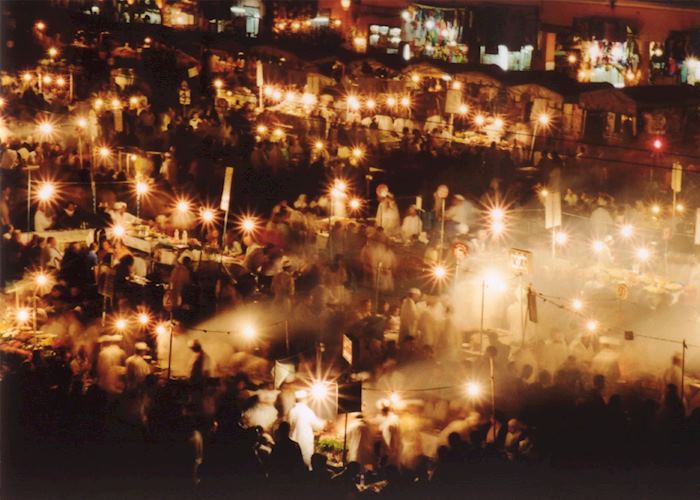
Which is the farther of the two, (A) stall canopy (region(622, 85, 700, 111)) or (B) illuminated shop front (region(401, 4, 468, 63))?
(B) illuminated shop front (region(401, 4, 468, 63))

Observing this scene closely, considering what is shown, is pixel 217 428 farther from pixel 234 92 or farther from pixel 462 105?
pixel 234 92

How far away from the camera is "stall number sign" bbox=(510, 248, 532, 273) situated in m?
9.17

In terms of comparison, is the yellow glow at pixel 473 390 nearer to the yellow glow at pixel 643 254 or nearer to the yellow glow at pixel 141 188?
the yellow glow at pixel 643 254

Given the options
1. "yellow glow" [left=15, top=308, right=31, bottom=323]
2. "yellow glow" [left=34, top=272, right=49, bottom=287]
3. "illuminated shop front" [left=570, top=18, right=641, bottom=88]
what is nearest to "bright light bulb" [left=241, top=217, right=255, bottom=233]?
"yellow glow" [left=34, top=272, right=49, bottom=287]

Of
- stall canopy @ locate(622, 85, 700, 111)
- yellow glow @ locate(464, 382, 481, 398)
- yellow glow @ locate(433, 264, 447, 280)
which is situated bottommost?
yellow glow @ locate(464, 382, 481, 398)

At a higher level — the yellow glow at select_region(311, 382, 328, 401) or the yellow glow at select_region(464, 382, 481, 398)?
the yellow glow at select_region(311, 382, 328, 401)

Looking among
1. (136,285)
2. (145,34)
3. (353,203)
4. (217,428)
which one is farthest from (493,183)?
(145,34)

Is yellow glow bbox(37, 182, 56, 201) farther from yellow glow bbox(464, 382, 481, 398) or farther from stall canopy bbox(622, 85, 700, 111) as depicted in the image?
stall canopy bbox(622, 85, 700, 111)

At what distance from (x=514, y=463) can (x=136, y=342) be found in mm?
4315

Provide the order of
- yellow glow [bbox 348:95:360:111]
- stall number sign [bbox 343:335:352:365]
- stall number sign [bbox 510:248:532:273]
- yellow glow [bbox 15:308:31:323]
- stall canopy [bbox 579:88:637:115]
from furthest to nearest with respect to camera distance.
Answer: yellow glow [bbox 348:95:360:111]
stall canopy [bbox 579:88:637:115]
yellow glow [bbox 15:308:31:323]
stall number sign [bbox 510:248:532:273]
stall number sign [bbox 343:335:352:365]

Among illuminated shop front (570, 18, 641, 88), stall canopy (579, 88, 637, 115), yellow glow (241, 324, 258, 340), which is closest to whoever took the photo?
yellow glow (241, 324, 258, 340)

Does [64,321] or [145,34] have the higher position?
[145,34]

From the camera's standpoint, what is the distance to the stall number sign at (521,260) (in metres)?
9.17

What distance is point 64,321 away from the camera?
29.3 ft
